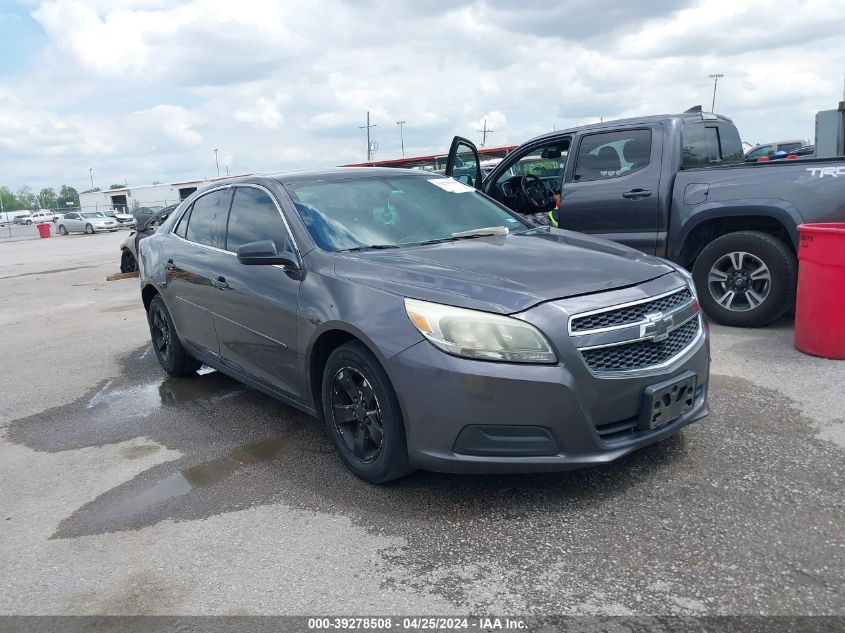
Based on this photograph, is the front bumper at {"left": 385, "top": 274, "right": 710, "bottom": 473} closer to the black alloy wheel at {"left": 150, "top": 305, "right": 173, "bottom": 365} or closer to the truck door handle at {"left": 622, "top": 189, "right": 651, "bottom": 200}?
the black alloy wheel at {"left": 150, "top": 305, "right": 173, "bottom": 365}

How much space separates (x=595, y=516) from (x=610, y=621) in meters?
0.73

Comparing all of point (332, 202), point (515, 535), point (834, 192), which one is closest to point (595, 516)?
point (515, 535)

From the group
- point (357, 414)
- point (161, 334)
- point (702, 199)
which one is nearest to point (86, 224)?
point (161, 334)

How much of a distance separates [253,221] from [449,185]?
1.36 meters

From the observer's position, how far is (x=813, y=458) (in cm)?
357

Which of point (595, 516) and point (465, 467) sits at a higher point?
point (465, 467)

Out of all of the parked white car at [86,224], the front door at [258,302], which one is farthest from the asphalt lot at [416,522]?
the parked white car at [86,224]

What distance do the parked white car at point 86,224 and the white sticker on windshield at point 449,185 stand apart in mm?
43705

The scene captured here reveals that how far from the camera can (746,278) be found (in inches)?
243

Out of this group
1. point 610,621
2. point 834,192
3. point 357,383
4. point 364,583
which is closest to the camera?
point 610,621

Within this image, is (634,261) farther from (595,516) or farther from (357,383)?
(357,383)

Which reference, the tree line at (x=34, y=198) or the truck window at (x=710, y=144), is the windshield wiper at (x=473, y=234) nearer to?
the truck window at (x=710, y=144)

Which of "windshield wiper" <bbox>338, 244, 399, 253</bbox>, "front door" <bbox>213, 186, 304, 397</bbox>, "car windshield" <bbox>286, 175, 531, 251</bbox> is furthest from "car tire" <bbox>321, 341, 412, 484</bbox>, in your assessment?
"car windshield" <bbox>286, 175, 531, 251</bbox>

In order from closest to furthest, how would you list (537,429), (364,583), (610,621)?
(610,621) < (364,583) < (537,429)
